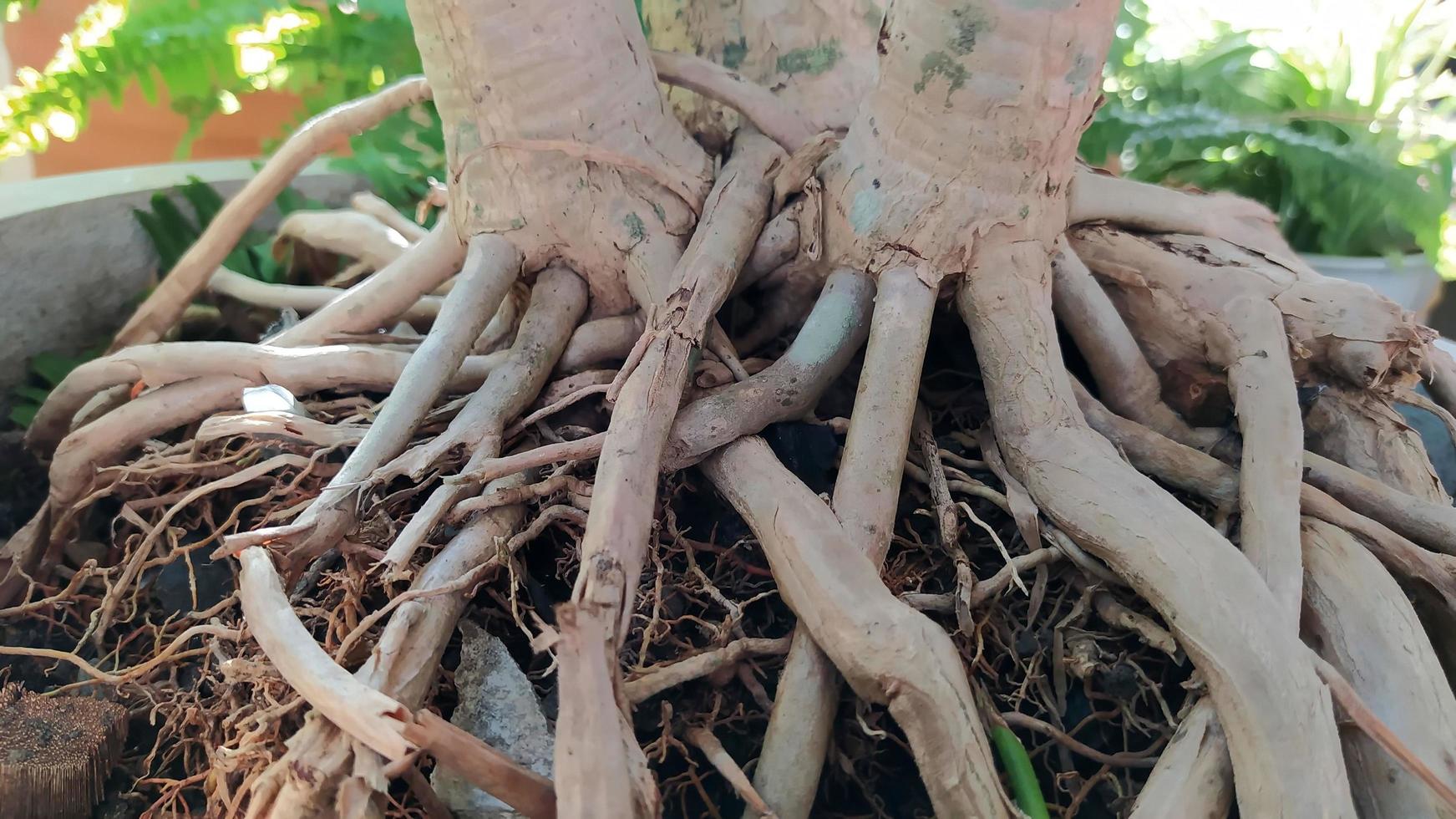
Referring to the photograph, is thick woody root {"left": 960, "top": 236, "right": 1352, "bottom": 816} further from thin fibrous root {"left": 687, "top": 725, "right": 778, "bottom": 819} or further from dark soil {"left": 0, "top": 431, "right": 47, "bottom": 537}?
dark soil {"left": 0, "top": 431, "right": 47, "bottom": 537}

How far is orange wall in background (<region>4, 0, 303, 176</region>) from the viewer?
2354 mm

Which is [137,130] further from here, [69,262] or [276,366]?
[276,366]

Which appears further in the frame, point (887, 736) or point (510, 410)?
point (510, 410)

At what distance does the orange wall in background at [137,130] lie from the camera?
2.35m

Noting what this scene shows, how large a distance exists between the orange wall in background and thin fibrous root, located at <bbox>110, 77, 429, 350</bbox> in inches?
50.7

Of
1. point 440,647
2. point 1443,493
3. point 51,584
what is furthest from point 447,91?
point 1443,493

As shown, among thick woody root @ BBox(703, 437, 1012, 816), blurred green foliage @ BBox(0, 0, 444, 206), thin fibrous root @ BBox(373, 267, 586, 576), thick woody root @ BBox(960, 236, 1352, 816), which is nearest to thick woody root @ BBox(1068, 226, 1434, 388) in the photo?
thick woody root @ BBox(960, 236, 1352, 816)

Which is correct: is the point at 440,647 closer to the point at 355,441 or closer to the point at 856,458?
the point at 355,441

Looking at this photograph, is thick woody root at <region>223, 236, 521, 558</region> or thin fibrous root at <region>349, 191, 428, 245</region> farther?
thin fibrous root at <region>349, 191, 428, 245</region>

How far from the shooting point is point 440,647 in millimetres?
706

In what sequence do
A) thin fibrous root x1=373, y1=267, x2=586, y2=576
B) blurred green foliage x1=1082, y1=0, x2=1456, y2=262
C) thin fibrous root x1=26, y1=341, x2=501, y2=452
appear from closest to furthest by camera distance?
thin fibrous root x1=373, y1=267, x2=586, y2=576, thin fibrous root x1=26, y1=341, x2=501, y2=452, blurred green foliage x1=1082, y1=0, x2=1456, y2=262

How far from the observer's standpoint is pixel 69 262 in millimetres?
1405

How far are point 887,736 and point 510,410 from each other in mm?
478

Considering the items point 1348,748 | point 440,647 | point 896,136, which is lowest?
point 1348,748
